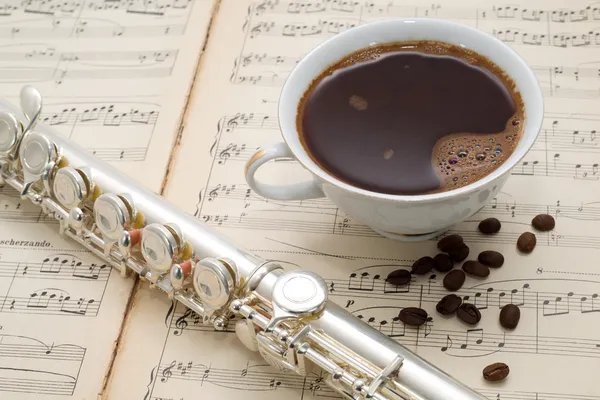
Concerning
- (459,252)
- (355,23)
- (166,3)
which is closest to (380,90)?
(459,252)

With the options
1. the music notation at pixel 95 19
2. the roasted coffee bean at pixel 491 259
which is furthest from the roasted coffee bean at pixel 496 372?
the music notation at pixel 95 19

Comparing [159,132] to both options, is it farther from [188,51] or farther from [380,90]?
[380,90]

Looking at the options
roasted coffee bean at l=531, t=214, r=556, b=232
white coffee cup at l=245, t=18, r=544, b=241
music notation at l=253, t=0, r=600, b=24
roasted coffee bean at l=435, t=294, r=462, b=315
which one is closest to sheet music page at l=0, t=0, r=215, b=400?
music notation at l=253, t=0, r=600, b=24

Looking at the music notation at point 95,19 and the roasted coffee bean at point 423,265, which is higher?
the music notation at point 95,19

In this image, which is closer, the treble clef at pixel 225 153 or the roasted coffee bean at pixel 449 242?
the roasted coffee bean at pixel 449 242

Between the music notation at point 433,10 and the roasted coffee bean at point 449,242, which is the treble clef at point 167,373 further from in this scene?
the music notation at point 433,10

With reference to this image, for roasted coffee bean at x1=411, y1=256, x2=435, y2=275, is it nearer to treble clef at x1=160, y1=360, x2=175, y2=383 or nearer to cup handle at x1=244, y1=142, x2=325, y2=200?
cup handle at x1=244, y1=142, x2=325, y2=200
